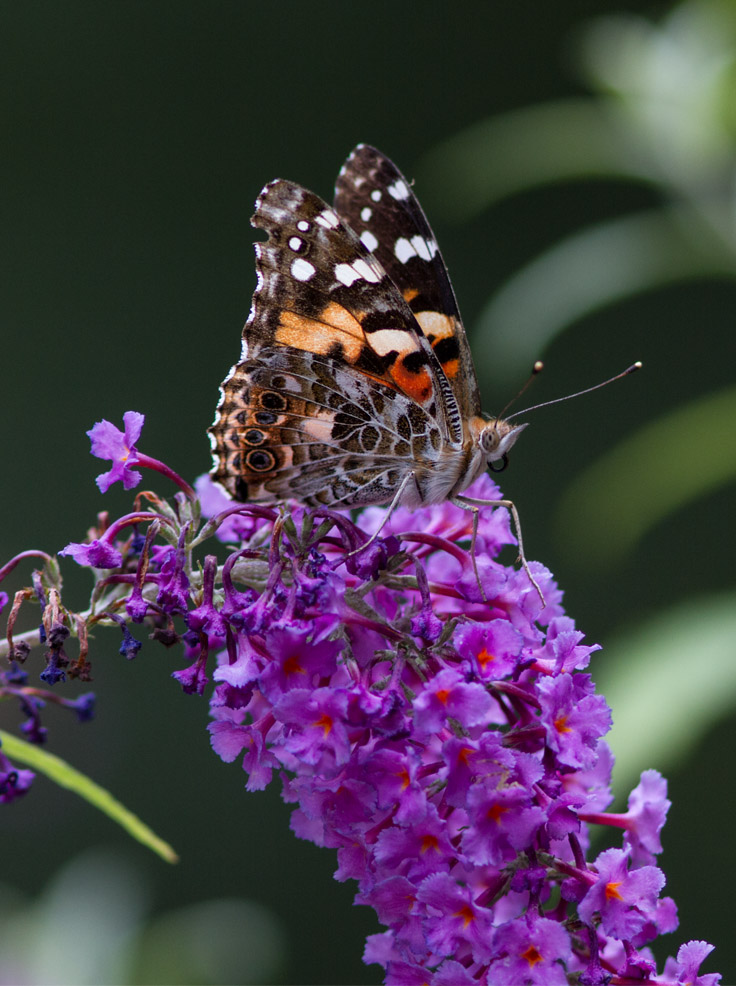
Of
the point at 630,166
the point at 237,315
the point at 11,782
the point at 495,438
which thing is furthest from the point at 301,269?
the point at 237,315

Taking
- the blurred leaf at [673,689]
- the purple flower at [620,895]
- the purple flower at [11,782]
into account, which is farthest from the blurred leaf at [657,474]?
the purple flower at [11,782]

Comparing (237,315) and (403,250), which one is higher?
(237,315)

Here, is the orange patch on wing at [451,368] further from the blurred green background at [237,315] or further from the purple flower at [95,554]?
the blurred green background at [237,315]

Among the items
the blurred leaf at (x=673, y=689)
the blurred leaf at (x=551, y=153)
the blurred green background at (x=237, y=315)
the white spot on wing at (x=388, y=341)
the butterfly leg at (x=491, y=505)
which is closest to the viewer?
the butterfly leg at (x=491, y=505)

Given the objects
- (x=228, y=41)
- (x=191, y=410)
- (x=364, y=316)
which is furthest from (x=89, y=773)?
(x=228, y=41)

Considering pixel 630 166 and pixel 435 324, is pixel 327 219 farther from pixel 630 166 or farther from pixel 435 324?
pixel 630 166

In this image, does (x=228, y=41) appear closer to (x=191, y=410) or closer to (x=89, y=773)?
(x=191, y=410)
